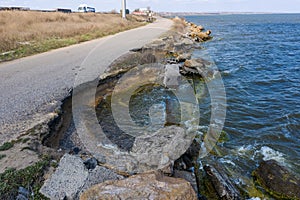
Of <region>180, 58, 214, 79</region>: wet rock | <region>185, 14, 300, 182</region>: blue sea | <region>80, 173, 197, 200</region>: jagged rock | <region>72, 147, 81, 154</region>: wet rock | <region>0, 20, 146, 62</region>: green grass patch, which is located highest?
<region>0, 20, 146, 62</region>: green grass patch

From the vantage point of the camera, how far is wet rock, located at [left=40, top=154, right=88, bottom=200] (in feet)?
13.1

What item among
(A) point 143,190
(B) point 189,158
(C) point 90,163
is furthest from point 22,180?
(B) point 189,158

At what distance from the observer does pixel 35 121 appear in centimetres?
641

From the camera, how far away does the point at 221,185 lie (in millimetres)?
4879

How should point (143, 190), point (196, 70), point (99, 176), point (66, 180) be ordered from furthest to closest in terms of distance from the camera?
1. point (196, 70)
2. point (99, 176)
3. point (66, 180)
4. point (143, 190)

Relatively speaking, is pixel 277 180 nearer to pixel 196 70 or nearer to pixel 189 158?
→ pixel 189 158

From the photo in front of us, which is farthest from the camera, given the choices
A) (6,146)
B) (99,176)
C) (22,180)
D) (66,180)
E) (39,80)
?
(39,80)

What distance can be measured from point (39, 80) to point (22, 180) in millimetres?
6762

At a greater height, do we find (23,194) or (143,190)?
(143,190)

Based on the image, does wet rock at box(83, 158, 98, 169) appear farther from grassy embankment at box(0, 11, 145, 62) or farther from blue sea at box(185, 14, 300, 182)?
grassy embankment at box(0, 11, 145, 62)

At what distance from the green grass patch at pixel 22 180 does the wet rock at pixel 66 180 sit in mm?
143

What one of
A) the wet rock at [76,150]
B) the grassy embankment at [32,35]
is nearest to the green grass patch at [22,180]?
the wet rock at [76,150]

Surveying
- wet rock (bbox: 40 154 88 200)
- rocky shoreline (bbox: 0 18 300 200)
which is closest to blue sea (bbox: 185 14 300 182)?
rocky shoreline (bbox: 0 18 300 200)

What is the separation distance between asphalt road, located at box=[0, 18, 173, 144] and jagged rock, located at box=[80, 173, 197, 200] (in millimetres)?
3243
